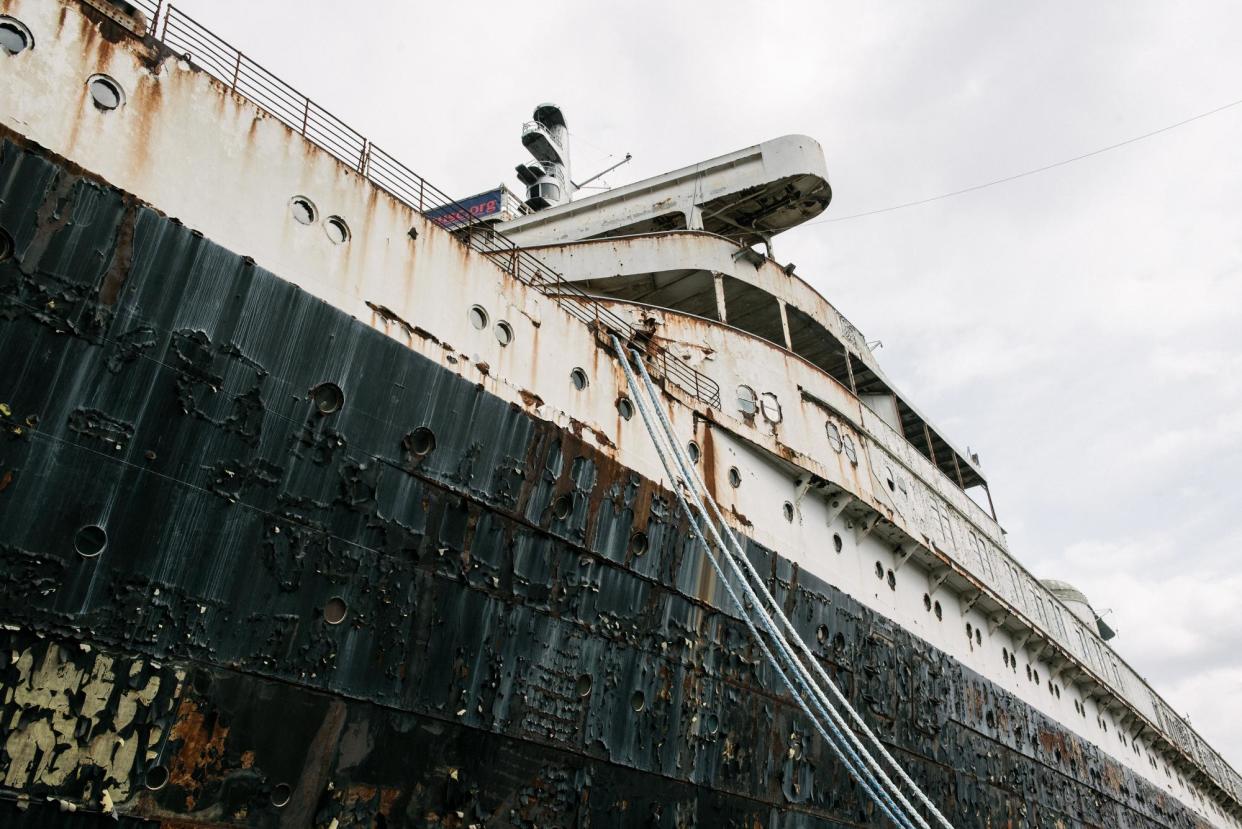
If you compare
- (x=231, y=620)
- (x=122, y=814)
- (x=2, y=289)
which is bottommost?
(x=122, y=814)

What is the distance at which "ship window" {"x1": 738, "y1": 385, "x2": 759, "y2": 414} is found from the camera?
11.3 metres

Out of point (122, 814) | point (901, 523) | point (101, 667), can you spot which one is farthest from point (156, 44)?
point (901, 523)

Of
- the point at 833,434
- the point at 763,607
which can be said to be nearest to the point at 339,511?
the point at 763,607

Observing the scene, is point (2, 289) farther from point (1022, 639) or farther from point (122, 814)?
point (1022, 639)

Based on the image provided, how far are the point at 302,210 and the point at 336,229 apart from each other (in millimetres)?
297

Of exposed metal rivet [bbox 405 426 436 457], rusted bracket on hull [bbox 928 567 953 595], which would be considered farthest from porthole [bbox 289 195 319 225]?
rusted bracket on hull [bbox 928 567 953 595]

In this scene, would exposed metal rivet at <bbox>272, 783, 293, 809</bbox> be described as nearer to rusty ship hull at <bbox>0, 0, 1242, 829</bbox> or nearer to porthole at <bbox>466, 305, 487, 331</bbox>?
rusty ship hull at <bbox>0, 0, 1242, 829</bbox>

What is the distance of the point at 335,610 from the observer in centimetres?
600

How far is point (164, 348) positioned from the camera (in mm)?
5516

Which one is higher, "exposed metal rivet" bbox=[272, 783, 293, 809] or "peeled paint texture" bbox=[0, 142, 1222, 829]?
"peeled paint texture" bbox=[0, 142, 1222, 829]

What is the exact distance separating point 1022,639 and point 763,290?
9707mm

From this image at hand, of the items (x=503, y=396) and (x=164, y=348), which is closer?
(x=164, y=348)

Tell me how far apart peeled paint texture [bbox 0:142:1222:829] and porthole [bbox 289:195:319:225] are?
25.5 inches

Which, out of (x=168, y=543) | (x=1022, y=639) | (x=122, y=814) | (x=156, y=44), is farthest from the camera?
(x=1022, y=639)
